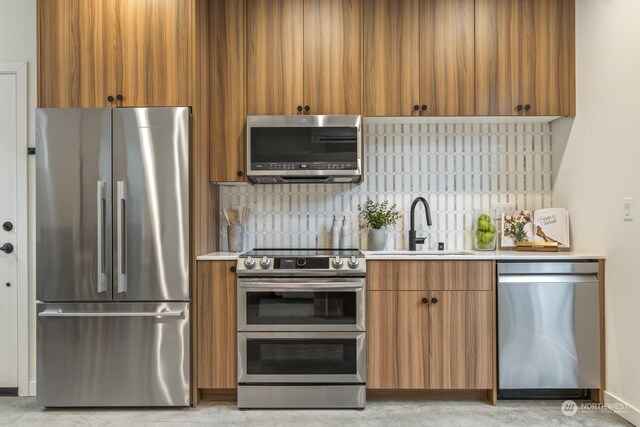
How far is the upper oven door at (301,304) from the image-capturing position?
2.58 meters

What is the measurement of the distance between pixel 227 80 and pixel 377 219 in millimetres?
1410

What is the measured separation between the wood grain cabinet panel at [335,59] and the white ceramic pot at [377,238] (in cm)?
85

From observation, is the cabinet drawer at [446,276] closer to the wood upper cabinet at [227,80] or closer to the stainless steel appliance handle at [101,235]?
the wood upper cabinet at [227,80]

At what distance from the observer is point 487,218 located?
3137 millimetres

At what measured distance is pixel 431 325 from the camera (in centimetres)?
261

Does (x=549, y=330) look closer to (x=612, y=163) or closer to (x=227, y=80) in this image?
(x=612, y=163)

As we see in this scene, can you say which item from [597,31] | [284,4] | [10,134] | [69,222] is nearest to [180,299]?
[69,222]

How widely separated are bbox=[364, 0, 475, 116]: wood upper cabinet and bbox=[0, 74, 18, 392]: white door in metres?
2.35

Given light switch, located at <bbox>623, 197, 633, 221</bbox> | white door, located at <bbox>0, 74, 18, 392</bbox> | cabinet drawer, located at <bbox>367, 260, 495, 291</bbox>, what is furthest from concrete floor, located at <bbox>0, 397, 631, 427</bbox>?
light switch, located at <bbox>623, 197, 633, 221</bbox>

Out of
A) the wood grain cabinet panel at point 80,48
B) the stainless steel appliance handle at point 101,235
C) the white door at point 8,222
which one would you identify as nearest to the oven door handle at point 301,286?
the stainless steel appliance handle at point 101,235

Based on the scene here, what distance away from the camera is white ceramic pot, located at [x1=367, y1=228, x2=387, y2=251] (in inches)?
122

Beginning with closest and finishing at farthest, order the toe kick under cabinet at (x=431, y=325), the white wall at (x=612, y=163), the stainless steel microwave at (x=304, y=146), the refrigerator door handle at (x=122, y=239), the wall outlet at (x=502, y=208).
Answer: the white wall at (x=612, y=163)
the refrigerator door handle at (x=122, y=239)
the toe kick under cabinet at (x=431, y=325)
the stainless steel microwave at (x=304, y=146)
the wall outlet at (x=502, y=208)

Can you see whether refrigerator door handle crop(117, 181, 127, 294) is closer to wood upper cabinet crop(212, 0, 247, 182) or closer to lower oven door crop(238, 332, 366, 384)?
wood upper cabinet crop(212, 0, 247, 182)

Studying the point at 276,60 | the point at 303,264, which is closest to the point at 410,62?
the point at 276,60
